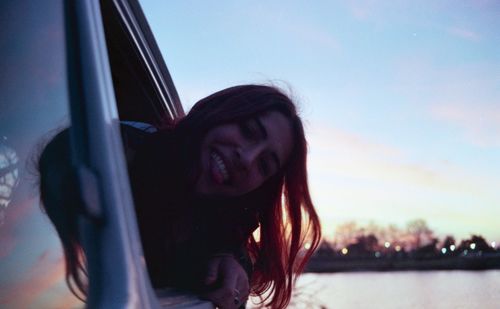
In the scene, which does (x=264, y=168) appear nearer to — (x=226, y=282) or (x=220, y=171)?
(x=220, y=171)

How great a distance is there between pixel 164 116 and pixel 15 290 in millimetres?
2147

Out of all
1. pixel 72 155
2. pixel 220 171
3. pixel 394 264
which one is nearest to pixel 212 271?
pixel 220 171

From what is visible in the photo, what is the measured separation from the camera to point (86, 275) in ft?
3.55

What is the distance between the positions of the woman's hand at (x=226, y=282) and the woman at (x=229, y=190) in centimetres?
5

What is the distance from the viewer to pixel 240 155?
227 centimetres

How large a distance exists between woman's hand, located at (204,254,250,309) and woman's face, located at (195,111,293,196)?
0.34 meters

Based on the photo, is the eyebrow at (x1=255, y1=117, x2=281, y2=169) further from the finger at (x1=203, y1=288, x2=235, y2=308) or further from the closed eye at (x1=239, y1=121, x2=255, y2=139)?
the finger at (x1=203, y1=288, x2=235, y2=308)

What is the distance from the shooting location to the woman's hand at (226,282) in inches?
68.8

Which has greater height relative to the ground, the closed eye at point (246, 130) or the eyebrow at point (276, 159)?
the closed eye at point (246, 130)

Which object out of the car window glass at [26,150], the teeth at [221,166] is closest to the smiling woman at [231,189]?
the teeth at [221,166]

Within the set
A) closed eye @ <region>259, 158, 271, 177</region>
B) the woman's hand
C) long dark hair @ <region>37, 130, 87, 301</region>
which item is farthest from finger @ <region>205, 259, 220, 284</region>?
long dark hair @ <region>37, 130, 87, 301</region>

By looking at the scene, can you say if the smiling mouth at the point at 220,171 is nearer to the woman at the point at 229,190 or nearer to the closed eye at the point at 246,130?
the woman at the point at 229,190

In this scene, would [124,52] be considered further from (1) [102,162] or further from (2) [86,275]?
(2) [86,275]

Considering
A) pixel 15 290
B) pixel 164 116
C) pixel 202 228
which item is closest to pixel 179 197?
pixel 202 228
